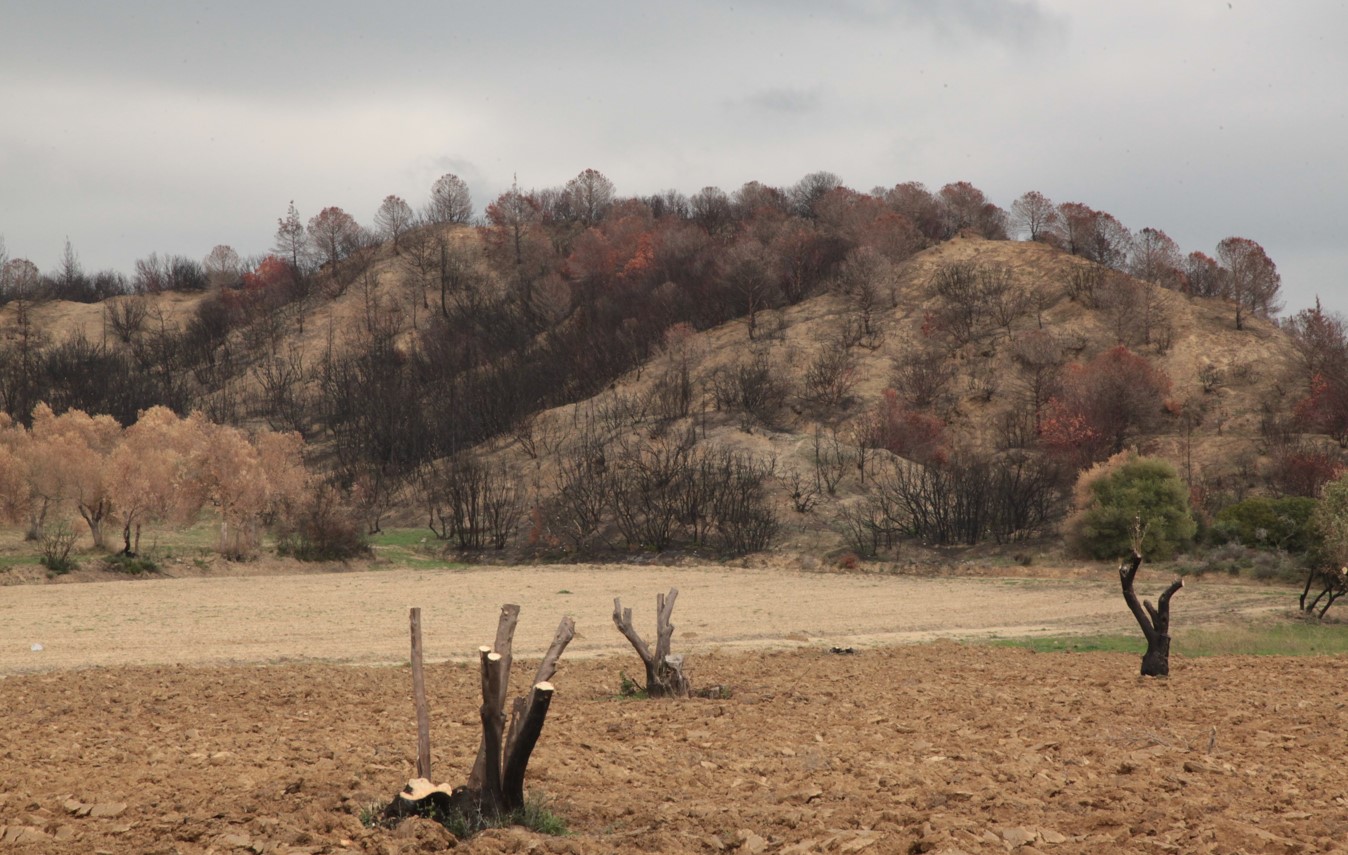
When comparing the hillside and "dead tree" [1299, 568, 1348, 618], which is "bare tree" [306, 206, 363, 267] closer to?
the hillside

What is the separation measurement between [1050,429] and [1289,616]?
167 ft

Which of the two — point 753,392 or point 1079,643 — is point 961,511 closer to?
point 1079,643

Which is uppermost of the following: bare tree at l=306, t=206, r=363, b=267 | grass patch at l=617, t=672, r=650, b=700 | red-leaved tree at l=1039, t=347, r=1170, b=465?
bare tree at l=306, t=206, r=363, b=267

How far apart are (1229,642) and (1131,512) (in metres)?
23.8

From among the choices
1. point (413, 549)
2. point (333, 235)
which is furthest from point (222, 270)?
point (413, 549)

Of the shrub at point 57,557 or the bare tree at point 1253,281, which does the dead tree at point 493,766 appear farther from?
the bare tree at point 1253,281

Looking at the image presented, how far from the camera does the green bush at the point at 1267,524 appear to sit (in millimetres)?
46906

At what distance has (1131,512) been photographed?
47.8 metres

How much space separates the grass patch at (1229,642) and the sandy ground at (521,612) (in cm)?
223

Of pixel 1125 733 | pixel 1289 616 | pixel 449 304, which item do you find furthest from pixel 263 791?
pixel 449 304

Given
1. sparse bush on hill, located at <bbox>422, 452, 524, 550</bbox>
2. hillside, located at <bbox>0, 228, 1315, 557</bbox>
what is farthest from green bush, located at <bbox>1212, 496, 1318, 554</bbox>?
sparse bush on hill, located at <bbox>422, 452, 524, 550</bbox>

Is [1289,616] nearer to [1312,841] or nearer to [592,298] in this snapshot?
[1312,841]

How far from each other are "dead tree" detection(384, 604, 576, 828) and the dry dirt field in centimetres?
Result: 39

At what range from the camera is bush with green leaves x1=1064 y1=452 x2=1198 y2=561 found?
157ft
